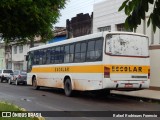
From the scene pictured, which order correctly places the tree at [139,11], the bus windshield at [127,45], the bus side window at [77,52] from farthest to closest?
the bus side window at [77,52] → the bus windshield at [127,45] → the tree at [139,11]

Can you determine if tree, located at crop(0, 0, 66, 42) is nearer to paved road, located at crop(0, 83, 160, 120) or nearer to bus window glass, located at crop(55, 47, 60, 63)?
paved road, located at crop(0, 83, 160, 120)

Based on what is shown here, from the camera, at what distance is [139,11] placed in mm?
3293

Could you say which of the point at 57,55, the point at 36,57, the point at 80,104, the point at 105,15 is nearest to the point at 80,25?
the point at 105,15

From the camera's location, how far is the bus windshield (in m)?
17.7

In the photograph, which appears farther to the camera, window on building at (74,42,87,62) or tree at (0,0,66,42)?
window on building at (74,42,87,62)

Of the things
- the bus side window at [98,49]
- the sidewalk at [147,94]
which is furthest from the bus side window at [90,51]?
the sidewalk at [147,94]

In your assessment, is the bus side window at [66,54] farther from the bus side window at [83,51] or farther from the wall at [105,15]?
the wall at [105,15]

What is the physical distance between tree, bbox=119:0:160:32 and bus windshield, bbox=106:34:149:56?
14199mm

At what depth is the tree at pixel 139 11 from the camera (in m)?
3.25

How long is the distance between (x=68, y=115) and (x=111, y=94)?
1039 cm

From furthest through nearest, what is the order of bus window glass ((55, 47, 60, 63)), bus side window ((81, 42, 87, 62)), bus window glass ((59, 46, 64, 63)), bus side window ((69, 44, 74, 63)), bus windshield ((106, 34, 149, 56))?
1. bus window glass ((55, 47, 60, 63))
2. bus window glass ((59, 46, 64, 63))
3. bus side window ((69, 44, 74, 63))
4. bus side window ((81, 42, 87, 62))
5. bus windshield ((106, 34, 149, 56))

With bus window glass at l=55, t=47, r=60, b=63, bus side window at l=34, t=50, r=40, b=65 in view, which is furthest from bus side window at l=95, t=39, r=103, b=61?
bus side window at l=34, t=50, r=40, b=65

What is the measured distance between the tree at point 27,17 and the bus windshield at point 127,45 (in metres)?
9.92

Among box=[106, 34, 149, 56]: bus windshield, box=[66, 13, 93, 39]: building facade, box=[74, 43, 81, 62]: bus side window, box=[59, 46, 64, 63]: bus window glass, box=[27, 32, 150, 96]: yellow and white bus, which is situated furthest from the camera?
box=[66, 13, 93, 39]: building facade
